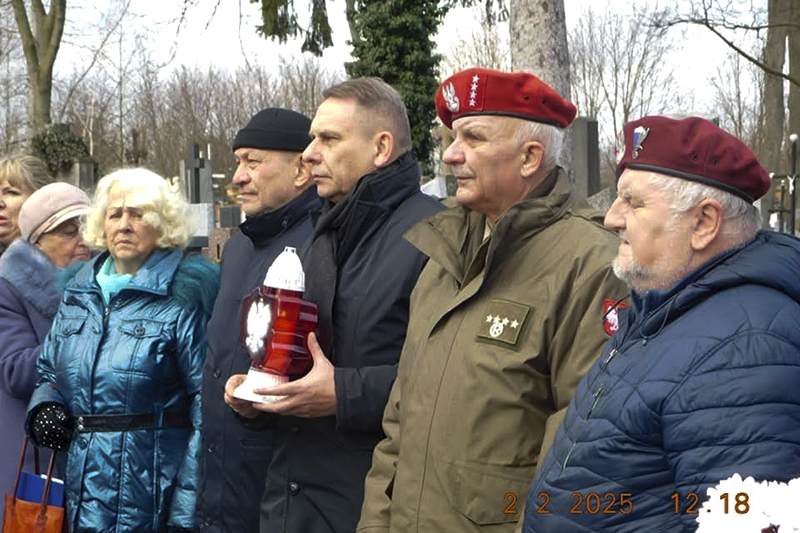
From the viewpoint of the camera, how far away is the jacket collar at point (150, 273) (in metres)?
4.09

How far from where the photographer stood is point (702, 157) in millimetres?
2209

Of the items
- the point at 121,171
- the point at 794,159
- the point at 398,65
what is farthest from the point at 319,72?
the point at 121,171

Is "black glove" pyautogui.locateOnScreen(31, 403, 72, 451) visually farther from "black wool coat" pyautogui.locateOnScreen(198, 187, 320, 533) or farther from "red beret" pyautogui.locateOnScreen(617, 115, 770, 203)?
"red beret" pyautogui.locateOnScreen(617, 115, 770, 203)

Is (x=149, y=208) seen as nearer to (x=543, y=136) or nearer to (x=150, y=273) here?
(x=150, y=273)

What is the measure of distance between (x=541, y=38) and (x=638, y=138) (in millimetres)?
5361

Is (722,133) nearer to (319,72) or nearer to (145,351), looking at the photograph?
(145,351)

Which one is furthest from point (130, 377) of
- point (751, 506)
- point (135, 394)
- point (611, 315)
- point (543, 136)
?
point (751, 506)

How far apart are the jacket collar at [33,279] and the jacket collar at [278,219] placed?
1153 millimetres

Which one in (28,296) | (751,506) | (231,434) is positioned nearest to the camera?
(751,506)

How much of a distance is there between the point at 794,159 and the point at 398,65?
8385 mm

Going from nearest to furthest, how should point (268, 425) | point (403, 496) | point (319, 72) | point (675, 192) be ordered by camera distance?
point (675, 192)
point (403, 496)
point (268, 425)
point (319, 72)

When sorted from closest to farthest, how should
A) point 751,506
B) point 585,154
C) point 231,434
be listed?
1. point 751,506
2. point 231,434
3. point 585,154

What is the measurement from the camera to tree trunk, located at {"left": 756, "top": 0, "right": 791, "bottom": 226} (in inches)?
714

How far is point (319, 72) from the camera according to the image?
1939 inches
